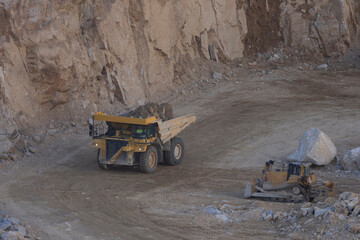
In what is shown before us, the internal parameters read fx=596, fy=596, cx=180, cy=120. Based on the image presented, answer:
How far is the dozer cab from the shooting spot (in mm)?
13547

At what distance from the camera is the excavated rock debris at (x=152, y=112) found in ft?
57.8

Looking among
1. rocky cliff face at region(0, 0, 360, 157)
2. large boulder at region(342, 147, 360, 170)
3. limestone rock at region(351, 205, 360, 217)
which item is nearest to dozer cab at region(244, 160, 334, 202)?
limestone rock at region(351, 205, 360, 217)

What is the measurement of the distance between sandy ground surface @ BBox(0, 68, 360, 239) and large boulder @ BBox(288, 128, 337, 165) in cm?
32

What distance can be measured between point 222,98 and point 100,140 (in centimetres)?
1012

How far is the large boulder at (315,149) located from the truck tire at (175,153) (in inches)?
138

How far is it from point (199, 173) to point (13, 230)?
7.41m

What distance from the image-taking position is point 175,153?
60.5 ft

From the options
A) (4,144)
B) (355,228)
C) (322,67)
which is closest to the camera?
(355,228)

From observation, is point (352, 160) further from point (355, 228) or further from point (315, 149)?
point (355, 228)

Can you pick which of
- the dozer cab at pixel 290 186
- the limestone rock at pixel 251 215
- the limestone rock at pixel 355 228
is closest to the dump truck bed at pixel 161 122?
the dozer cab at pixel 290 186

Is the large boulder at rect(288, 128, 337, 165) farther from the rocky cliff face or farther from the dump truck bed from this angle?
the rocky cliff face

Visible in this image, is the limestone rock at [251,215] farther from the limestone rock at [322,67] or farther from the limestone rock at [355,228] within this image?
the limestone rock at [322,67]

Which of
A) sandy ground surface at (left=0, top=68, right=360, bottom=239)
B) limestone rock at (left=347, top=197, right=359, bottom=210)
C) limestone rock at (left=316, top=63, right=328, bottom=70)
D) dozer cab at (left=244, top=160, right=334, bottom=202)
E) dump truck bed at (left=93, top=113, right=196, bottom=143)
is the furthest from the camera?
limestone rock at (left=316, top=63, right=328, bottom=70)

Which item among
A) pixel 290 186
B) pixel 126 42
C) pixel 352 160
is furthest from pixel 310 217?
pixel 126 42
